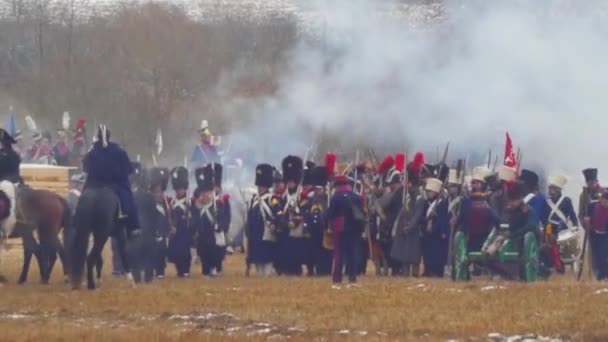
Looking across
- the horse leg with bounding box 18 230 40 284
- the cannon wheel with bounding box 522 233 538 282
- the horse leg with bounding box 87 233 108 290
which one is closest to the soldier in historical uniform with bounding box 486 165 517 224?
the cannon wheel with bounding box 522 233 538 282

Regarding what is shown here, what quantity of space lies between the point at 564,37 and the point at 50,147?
13.9 meters

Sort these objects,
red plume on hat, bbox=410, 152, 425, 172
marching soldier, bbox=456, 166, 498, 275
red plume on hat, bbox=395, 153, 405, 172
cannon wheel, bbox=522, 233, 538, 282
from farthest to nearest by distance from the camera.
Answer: red plume on hat, bbox=395, 153, 405, 172, red plume on hat, bbox=410, 152, 425, 172, marching soldier, bbox=456, 166, 498, 275, cannon wheel, bbox=522, 233, 538, 282

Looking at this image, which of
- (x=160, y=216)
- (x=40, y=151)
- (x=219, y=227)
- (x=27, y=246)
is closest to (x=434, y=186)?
(x=219, y=227)

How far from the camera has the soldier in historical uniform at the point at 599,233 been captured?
29391 millimetres

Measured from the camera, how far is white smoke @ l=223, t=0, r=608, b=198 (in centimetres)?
3447

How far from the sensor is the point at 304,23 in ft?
147

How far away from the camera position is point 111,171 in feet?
83.2

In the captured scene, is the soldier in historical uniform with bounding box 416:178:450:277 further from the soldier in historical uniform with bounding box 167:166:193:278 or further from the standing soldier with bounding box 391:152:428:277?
the soldier in historical uniform with bounding box 167:166:193:278

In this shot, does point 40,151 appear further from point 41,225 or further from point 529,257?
point 529,257

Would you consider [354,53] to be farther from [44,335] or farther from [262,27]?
[44,335]

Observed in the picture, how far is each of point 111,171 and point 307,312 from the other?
4.78 metres

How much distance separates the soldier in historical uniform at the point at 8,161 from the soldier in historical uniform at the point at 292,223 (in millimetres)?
4531

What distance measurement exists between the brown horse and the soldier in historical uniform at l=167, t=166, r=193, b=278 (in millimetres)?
2407

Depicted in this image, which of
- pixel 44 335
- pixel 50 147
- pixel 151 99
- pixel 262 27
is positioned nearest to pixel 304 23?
pixel 262 27
